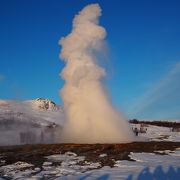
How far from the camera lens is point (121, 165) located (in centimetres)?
2331

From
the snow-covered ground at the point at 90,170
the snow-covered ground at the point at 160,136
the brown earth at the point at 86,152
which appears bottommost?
the snow-covered ground at the point at 90,170

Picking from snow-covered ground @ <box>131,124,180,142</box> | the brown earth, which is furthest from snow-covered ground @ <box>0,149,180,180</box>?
snow-covered ground @ <box>131,124,180,142</box>

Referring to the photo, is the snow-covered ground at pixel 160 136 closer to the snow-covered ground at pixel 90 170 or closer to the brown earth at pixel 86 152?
the brown earth at pixel 86 152

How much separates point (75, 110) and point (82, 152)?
14793mm

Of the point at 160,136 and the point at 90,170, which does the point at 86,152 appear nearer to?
the point at 90,170

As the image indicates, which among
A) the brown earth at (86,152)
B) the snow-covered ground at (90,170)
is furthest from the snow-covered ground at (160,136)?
the snow-covered ground at (90,170)

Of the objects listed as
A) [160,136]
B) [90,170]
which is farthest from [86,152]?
[160,136]

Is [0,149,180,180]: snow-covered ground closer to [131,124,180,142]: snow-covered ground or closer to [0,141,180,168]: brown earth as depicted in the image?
[0,141,180,168]: brown earth

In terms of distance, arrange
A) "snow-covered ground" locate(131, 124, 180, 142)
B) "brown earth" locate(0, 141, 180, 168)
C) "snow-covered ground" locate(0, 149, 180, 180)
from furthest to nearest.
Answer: "snow-covered ground" locate(131, 124, 180, 142) < "brown earth" locate(0, 141, 180, 168) < "snow-covered ground" locate(0, 149, 180, 180)

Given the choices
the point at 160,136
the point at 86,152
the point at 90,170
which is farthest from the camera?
the point at 160,136

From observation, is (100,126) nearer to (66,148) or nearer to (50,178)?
(66,148)

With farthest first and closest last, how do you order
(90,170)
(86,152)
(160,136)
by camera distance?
1. (160,136)
2. (86,152)
3. (90,170)

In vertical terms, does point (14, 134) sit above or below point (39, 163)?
above

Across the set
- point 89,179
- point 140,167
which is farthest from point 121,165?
point 89,179
